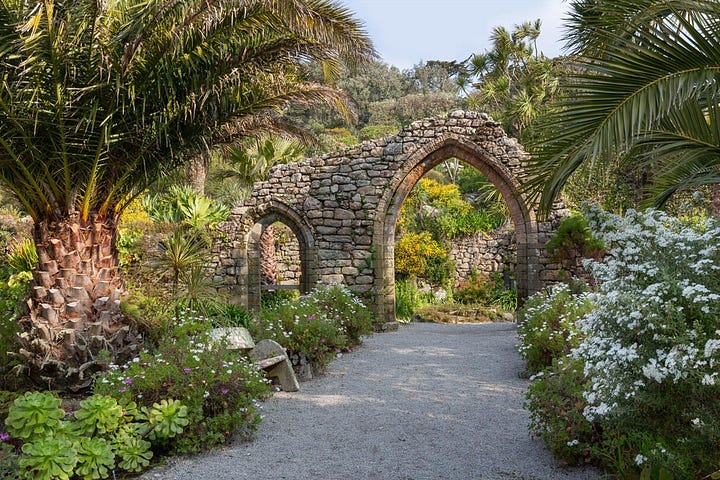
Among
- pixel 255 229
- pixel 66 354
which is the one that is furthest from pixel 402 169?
pixel 66 354

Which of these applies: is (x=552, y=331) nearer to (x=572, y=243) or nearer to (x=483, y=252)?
(x=572, y=243)

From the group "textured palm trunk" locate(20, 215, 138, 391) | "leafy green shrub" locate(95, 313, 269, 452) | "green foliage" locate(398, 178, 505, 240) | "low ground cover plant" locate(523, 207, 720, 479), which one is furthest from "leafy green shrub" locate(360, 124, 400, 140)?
"low ground cover plant" locate(523, 207, 720, 479)

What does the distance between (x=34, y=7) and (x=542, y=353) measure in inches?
235

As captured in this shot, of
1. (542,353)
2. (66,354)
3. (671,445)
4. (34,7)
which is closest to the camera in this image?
(671,445)

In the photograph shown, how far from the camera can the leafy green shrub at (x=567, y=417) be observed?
3.61 meters

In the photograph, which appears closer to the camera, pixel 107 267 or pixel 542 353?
pixel 107 267

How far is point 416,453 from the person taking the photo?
4180mm

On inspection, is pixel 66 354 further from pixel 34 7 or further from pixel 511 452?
pixel 511 452

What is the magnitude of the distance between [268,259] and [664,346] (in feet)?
44.9

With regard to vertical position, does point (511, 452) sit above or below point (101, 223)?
below

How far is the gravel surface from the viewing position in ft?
12.5

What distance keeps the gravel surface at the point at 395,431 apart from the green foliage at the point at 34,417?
69cm

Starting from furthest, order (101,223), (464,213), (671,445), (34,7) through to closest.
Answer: (464,213) → (101,223) → (34,7) → (671,445)

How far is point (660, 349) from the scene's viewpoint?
2.56m
